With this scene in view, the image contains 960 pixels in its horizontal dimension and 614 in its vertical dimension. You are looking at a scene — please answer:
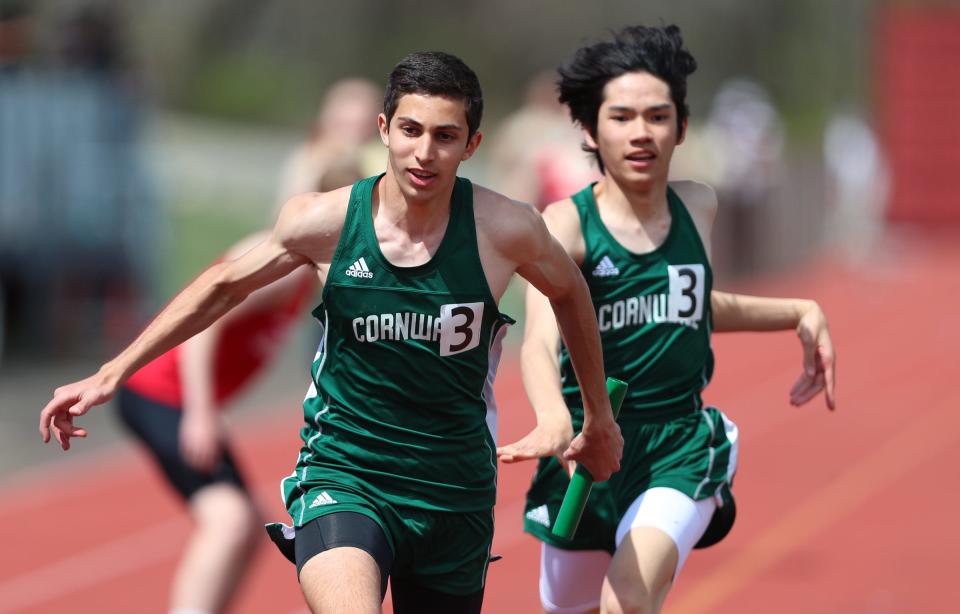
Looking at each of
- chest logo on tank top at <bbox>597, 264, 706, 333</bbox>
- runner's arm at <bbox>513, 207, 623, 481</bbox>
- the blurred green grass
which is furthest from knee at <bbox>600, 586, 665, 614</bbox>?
the blurred green grass

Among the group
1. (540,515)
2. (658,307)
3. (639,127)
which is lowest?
(540,515)

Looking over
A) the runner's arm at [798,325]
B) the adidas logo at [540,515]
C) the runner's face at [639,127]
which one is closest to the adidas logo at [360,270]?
the runner's face at [639,127]

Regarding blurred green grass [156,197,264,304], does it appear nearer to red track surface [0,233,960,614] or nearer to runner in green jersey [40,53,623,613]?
red track surface [0,233,960,614]

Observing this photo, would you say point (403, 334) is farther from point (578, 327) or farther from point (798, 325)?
point (798, 325)

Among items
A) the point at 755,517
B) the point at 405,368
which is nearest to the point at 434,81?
the point at 405,368

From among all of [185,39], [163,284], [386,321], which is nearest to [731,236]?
[163,284]

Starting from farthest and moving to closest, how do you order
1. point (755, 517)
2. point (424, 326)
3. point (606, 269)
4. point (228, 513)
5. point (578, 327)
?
point (755, 517) → point (228, 513) → point (606, 269) → point (578, 327) → point (424, 326)

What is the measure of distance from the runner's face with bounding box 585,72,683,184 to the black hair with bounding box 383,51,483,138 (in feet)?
2.81

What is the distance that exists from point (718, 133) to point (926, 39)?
10.7 meters

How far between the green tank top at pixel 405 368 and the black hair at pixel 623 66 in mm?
900

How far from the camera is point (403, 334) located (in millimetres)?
3895

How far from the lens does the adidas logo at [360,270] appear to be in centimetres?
386

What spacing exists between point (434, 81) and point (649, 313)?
3.83 feet

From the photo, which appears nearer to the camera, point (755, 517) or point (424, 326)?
point (424, 326)
